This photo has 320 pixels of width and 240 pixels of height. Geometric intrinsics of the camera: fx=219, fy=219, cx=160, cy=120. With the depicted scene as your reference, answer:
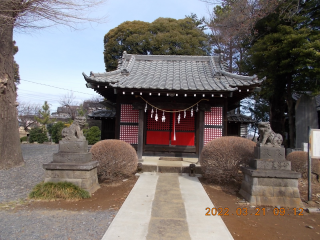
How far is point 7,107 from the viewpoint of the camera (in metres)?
8.52

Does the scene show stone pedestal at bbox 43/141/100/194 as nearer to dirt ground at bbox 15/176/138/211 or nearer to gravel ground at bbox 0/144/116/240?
dirt ground at bbox 15/176/138/211

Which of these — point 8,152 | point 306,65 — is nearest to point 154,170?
point 8,152

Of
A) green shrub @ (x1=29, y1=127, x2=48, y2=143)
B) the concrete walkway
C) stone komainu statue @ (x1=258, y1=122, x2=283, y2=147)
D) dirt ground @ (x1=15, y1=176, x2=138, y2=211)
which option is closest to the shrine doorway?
the concrete walkway

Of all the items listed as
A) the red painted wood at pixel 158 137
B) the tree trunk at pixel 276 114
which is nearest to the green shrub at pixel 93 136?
the red painted wood at pixel 158 137

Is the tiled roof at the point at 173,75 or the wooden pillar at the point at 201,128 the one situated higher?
the tiled roof at the point at 173,75

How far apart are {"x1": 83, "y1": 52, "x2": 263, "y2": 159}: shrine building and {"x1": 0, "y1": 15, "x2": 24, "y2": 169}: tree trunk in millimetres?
3046

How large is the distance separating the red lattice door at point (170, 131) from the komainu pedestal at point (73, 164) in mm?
4450

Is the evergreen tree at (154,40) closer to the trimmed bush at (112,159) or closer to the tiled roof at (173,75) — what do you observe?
the tiled roof at (173,75)

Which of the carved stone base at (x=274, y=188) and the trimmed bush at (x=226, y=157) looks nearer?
the carved stone base at (x=274, y=188)

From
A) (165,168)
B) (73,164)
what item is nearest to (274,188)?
(165,168)

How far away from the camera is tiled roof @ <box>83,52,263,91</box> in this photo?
856 cm

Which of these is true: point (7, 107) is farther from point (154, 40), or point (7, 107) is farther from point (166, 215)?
point (154, 40)

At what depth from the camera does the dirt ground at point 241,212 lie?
3814 millimetres

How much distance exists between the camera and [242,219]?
434cm
